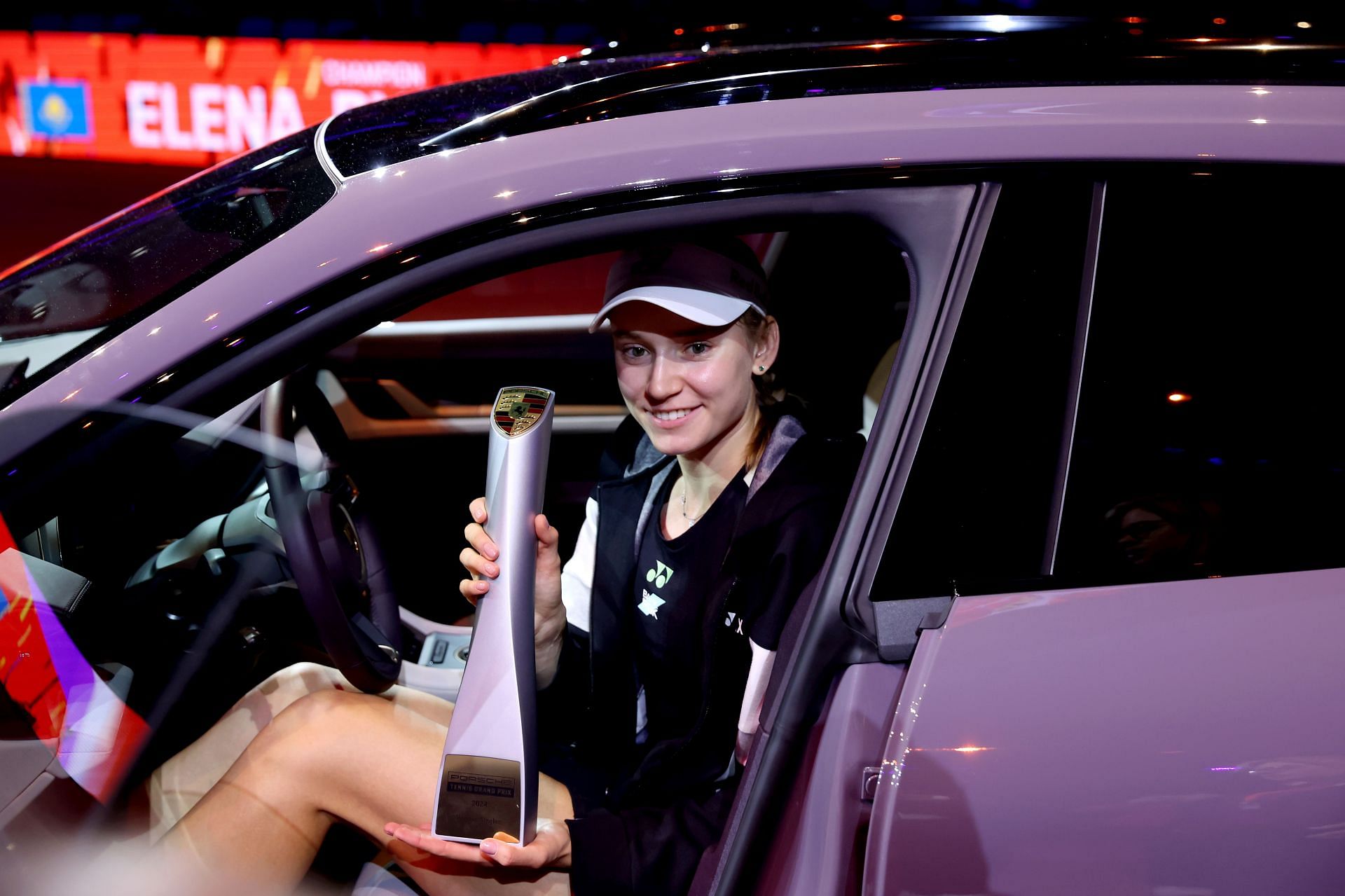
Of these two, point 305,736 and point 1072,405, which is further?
point 305,736

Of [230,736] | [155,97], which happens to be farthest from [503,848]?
[155,97]

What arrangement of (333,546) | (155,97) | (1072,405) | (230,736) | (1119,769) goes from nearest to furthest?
(1119,769) → (1072,405) → (230,736) → (333,546) → (155,97)

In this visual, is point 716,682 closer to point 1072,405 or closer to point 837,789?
point 837,789

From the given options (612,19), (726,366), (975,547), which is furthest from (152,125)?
(975,547)

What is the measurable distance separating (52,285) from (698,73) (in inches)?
35.9

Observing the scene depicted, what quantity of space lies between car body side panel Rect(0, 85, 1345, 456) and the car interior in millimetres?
68

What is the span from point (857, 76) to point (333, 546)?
1.11 metres

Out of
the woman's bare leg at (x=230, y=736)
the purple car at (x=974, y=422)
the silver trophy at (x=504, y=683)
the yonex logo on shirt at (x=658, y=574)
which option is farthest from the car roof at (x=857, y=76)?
the woman's bare leg at (x=230, y=736)

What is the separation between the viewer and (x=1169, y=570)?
3.32ft

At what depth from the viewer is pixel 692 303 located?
1.26 meters

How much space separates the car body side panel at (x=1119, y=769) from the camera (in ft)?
3.02

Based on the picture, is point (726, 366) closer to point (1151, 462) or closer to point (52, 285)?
point (1151, 462)

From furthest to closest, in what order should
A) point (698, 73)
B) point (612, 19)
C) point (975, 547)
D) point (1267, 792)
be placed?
point (612, 19), point (698, 73), point (975, 547), point (1267, 792)

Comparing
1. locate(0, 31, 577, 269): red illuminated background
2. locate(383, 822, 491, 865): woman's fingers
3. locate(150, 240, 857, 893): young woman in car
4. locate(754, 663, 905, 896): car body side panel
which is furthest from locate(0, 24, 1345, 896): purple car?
locate(0, 31, 577, 269): red illuminated background
